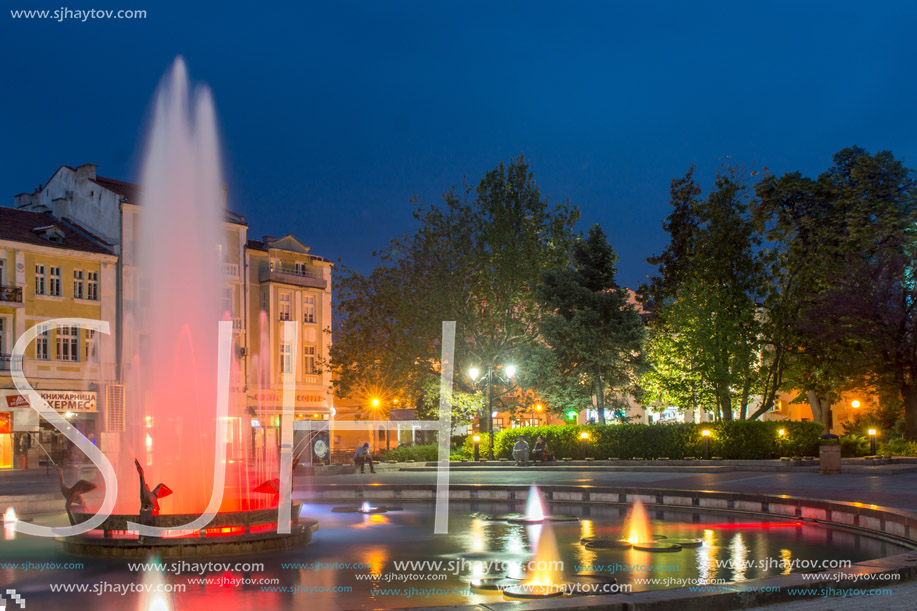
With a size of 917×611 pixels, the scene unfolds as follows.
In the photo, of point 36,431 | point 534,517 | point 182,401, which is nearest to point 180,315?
point 182,401

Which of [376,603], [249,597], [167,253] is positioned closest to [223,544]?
[249,597]

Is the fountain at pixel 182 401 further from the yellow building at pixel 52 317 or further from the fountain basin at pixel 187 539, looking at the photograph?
the yellow building at pixel 52 317

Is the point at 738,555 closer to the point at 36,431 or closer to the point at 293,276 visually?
the point at 36,431

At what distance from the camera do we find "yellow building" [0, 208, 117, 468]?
45938 millimetres

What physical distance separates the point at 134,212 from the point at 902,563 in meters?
50.9

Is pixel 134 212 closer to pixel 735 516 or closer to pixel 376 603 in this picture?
pixel 735 516

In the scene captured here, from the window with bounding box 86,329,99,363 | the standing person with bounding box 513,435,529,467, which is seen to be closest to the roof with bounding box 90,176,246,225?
the window with bounding box 86,329,99,363

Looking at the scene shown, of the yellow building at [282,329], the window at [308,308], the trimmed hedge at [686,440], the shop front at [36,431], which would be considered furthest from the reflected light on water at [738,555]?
the window at [308,308]

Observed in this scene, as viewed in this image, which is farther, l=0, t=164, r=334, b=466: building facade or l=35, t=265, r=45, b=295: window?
l=35, t=265, r=45, b=295: window

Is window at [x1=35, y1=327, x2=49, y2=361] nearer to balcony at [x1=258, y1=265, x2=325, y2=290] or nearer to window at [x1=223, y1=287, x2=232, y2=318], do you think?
window at [x1=223, y1=287, x2=232, y2=318]

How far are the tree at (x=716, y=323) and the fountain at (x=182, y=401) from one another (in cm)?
2675

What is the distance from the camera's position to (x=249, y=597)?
998cm

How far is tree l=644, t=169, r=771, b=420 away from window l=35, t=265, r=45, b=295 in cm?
3103

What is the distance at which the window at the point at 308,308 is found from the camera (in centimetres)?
6719
